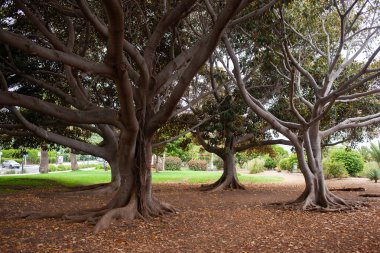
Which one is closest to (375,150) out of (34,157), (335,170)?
(335,170)

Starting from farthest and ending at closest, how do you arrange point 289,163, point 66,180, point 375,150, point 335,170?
1. point 289,163
2. point 335,170
3. point 66,180
4. point 375,150

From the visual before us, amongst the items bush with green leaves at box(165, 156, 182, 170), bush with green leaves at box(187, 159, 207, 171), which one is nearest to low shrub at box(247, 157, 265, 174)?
bush with green leaves at box(187, 159, 207, 171)

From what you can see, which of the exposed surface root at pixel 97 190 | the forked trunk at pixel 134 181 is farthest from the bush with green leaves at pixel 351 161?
the forked trunk at pixel 134 181

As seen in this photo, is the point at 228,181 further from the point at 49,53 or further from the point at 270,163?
the point at 270,163

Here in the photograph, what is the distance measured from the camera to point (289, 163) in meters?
35.0

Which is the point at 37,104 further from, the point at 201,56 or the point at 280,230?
the point at 280,230

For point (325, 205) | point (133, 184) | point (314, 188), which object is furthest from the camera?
point (314, 188)

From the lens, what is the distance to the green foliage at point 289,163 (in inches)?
1357

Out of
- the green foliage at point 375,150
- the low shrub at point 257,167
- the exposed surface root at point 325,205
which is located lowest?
the exposed surface root at point 325,205

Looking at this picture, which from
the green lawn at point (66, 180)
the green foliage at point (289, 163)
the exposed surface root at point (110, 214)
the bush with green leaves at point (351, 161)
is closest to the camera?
the exposed surface root at point (110, 214)

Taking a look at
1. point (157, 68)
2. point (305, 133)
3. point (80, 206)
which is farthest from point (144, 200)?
point (157, 68)

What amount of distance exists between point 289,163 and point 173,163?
1224 cm

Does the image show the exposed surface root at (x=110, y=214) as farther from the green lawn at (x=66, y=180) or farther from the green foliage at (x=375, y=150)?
the green foliage at (x=375, y=150)

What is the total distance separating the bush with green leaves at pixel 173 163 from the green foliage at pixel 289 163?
1052cm
